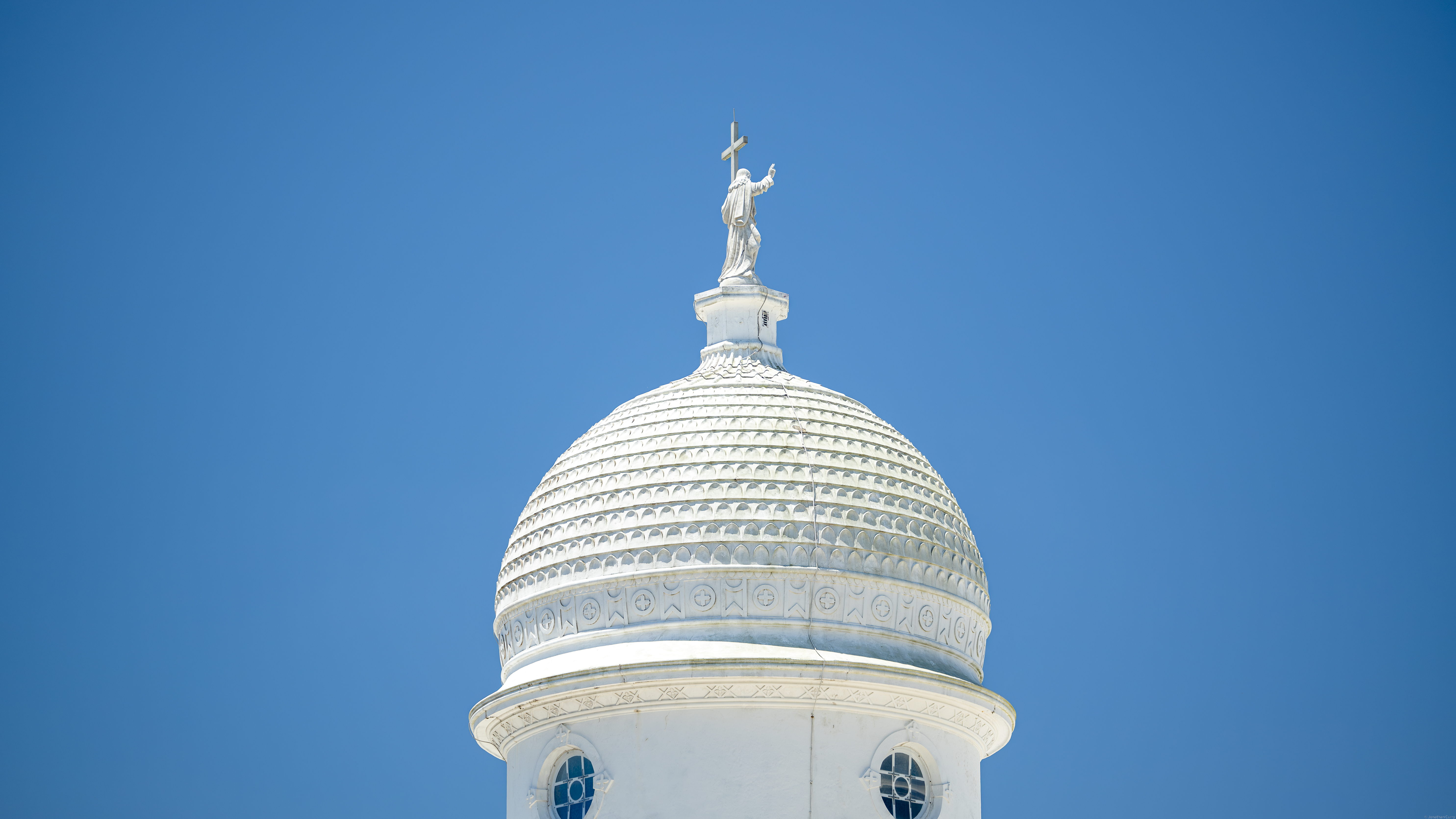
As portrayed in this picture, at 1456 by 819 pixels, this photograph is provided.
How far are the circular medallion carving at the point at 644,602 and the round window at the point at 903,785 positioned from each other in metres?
4.30

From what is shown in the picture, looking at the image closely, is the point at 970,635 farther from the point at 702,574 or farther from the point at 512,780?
the point at 512,780

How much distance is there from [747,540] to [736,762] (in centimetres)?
350

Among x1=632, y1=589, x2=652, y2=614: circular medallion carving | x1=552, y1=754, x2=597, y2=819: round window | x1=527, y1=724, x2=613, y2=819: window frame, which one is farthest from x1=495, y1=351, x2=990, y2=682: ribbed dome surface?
x1=552, y1=754, x2=597, y2=819: round window

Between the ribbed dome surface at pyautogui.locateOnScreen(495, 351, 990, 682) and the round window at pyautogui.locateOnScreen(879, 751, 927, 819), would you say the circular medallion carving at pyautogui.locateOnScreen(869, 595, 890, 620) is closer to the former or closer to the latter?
the ribbed dome surface at pyautogui.locateOnScreen(495, 351, 990, 682)

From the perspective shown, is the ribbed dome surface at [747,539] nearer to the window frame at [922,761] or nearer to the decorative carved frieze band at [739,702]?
the decorative carved frieze band at [739,702]

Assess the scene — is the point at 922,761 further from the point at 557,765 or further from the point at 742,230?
the point at 742,230

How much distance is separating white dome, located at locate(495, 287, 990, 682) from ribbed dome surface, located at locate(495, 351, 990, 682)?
3 centimetres

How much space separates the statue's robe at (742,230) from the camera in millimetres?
41344

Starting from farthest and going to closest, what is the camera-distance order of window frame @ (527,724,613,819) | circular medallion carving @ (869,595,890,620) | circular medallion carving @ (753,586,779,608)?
circular medallion carving @ (869,595,890,620), circular medallion carving @ (753,586,779,608), window frame @ (527,724,613,819)

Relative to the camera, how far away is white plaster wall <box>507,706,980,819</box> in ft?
113

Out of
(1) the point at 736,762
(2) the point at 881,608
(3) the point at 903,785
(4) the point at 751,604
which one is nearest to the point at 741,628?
(4) the point at 751,604

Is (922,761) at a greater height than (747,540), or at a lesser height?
lesser

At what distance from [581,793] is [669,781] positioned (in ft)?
5.25

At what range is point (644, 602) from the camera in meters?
35.7
